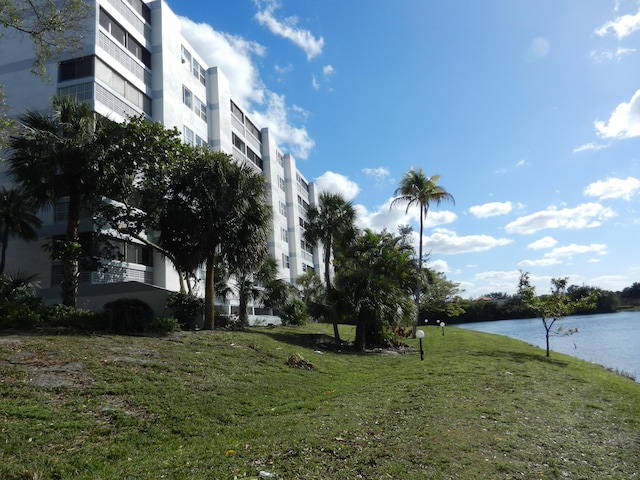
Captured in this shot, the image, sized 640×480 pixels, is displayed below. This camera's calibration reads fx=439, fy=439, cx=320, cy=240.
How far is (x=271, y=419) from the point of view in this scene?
8.16 metres

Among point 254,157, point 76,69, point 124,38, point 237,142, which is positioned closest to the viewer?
point 76,69

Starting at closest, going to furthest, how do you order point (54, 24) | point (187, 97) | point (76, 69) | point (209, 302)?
point (54, 24)
point (209, 302)
point (76, 69)
point (187, 97)

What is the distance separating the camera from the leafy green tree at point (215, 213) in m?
A: 18.5

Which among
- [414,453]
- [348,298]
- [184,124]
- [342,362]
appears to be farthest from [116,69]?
[414,453]

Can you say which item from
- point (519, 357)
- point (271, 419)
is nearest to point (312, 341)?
point (519, 357)

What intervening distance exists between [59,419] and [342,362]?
11378mm

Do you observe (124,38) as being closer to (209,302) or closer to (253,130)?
(209,302)

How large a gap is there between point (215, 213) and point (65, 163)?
18.8ft

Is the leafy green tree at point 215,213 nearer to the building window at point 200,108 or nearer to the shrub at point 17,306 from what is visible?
the shrub at point 17,306

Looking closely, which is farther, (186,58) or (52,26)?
(186,58)

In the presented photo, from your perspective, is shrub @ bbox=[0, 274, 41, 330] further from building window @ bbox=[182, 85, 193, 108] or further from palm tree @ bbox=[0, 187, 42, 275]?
building window @ bbox=[182, 85, 193, 108]

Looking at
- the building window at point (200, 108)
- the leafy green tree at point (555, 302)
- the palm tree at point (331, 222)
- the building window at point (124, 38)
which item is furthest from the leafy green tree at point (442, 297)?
the building window at point (124, 38)

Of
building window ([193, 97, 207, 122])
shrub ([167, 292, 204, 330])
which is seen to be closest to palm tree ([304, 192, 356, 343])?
building window ([193, 97, 207, 122])

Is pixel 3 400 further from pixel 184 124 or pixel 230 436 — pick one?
pixel 184 124
